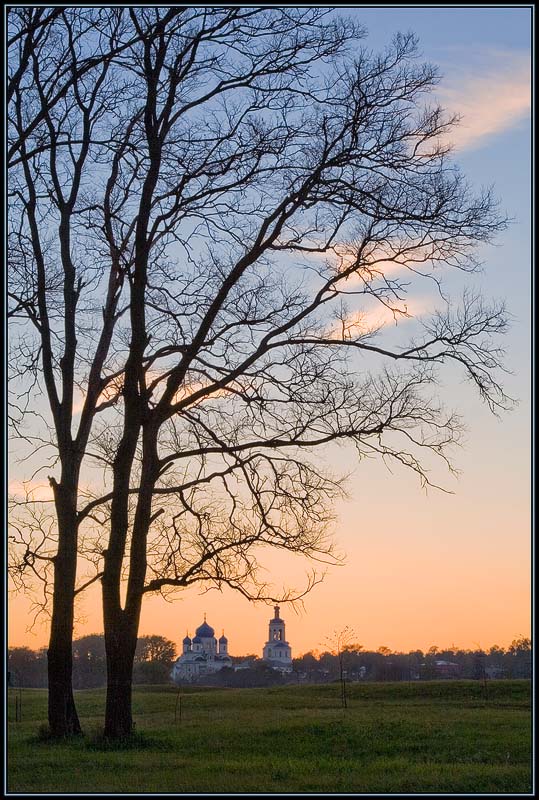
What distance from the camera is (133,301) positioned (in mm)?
17016

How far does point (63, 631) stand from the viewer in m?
18.4

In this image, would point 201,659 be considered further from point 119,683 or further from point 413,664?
point 119,683

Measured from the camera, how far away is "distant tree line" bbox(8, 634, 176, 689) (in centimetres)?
3241

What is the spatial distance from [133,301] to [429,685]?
82.1 feet

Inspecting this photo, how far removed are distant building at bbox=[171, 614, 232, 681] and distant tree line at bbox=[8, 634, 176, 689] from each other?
1.31 meters

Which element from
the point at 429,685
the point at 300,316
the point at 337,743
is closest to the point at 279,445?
the point at 300,316

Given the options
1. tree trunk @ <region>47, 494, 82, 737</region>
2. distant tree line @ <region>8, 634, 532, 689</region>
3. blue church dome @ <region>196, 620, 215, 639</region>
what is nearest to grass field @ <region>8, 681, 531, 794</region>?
tree trunk @ <region>47, 494, 82, 737</region>

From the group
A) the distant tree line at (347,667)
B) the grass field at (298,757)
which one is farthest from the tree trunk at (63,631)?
the distant tree line at (347,667)

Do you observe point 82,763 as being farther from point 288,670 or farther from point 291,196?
point 288,670

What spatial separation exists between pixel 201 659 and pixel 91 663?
1411 inches

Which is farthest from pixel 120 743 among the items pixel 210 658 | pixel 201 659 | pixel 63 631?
pixel 210 658

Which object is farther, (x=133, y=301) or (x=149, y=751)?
(x=133, y=301)

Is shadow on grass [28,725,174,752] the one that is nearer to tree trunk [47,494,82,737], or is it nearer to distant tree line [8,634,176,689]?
tree trunk [47,494,82,737]

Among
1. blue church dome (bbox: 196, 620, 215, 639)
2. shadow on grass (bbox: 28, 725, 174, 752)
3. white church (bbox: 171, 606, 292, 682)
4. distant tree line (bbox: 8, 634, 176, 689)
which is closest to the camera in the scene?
shadow on grass (bbox: 28, 725, 174, 752)
